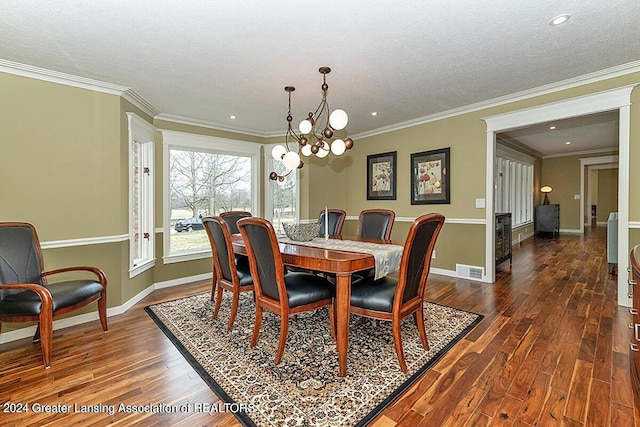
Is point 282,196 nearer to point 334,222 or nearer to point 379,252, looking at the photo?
point 334,222

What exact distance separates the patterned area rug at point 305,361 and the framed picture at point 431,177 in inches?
79.4

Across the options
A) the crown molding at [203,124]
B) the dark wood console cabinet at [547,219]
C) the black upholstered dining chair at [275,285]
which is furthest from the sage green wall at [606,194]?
the black upholstered dining chair at [275,285]

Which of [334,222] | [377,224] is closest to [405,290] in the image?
[377,224]

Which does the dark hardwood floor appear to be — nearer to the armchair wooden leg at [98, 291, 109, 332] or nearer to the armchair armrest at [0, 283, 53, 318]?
the armchair wooden leg at [98, 291, 109, 332]

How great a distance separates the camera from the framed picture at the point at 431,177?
15.0 ft

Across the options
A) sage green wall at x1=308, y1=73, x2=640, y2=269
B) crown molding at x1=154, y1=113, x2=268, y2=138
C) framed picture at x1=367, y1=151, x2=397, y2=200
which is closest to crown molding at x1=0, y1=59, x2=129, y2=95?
crown molding at x1=154, y1=113, x2=268, y2=138

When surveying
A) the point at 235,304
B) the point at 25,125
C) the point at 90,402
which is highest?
the point at 25,125

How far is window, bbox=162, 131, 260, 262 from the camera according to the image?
14.5 ft

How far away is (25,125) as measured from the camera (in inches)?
107

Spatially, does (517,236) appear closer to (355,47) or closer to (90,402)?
(355,47)

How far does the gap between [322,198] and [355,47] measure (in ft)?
10.7

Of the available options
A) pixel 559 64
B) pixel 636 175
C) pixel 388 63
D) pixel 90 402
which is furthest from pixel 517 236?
pixel 90 402

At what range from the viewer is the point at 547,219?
29.1 feet

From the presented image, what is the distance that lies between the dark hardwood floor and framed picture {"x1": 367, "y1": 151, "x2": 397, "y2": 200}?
8.22ft
